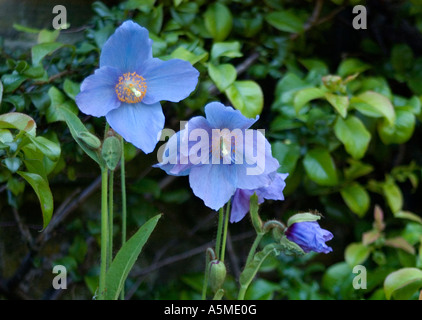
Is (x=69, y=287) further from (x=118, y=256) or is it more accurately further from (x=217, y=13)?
(x=217, y=13)

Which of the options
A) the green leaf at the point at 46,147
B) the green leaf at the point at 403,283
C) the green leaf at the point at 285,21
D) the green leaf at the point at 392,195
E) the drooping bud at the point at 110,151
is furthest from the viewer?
the green leaf at the point at 392,195

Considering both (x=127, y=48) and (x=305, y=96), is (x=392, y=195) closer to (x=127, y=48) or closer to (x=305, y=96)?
(x=305, y=96)

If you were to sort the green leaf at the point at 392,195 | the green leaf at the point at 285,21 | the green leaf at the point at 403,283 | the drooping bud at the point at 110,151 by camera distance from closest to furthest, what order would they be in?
the drooping bud at the point at 110,151 → the green leaf at the point at 403,283 → the green leaf at the point at 285,21 → the green leaf at the point at 392,195

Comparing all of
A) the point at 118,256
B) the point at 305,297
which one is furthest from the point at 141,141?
the point at 305,297

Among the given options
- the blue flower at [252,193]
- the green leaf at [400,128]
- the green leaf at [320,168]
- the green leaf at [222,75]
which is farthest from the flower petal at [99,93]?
the green leaf at [400,128]

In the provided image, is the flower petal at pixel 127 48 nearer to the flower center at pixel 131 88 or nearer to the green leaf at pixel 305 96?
the flower center at pixel 131 88

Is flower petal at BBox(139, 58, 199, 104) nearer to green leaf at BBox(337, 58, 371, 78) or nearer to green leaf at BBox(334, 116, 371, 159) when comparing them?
green leaf at BBox(334, 116, 371, 159)
